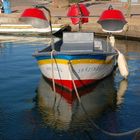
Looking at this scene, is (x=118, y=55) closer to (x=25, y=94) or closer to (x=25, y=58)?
(x=25, y=94)

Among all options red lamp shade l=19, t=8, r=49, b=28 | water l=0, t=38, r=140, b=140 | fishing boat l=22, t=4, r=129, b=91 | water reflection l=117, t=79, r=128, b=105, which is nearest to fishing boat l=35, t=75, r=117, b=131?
water l=0, t=38, r=140, b=140

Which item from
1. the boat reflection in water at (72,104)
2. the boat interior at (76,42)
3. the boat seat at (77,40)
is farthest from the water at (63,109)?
the boat seat at (77,40)

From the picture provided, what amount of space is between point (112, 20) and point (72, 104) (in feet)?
15.9

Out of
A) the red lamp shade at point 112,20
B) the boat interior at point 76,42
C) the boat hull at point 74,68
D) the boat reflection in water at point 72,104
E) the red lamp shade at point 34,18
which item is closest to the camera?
the boat reflection in water at point 72,104

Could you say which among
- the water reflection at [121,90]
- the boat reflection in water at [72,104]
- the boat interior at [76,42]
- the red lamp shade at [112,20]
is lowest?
the water reflection at [121,90]

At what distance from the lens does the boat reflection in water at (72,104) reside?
15.1 metres

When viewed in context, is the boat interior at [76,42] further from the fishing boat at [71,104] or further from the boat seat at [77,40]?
the fishing boat at [71,104]

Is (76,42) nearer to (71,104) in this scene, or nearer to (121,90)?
(121,90)

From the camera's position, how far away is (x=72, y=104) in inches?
672

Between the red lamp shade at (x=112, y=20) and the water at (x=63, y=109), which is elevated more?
the red lamp shade at (x=112, y=20)

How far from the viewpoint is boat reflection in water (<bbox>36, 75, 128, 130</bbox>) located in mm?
15085

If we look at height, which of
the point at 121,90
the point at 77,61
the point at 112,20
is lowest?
the point at 121,90

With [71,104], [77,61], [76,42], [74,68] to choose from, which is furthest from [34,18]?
[71,104]

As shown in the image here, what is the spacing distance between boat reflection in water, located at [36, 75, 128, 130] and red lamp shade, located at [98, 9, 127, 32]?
2.77 m
